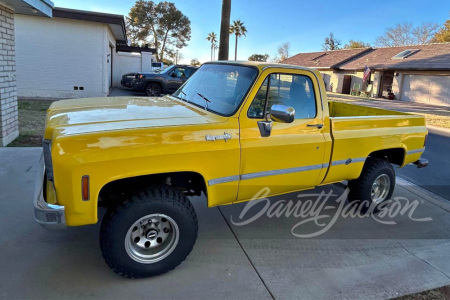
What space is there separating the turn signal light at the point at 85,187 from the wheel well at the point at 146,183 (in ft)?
1.12

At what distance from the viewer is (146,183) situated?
10.3ft

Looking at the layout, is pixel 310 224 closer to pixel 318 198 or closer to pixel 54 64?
pixel 318 198

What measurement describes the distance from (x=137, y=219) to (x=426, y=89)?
100 ft

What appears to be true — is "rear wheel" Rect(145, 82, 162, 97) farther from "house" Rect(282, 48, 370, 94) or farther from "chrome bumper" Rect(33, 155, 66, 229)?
"house" Rect(282, 48, 370, 94)

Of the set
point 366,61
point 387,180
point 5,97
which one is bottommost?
point 387,180

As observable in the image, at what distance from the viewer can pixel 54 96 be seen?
590 inches

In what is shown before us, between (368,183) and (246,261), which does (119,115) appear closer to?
(246,261)

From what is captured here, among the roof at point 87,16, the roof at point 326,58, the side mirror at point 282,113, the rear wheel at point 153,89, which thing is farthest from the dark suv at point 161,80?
the roof at point 326,58

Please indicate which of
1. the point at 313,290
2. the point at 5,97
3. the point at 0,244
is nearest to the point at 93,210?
the point at 0,244

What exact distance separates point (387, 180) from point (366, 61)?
32040 millimetres

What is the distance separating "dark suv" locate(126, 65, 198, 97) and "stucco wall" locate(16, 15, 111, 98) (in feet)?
5.62

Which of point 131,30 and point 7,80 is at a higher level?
point 131,30

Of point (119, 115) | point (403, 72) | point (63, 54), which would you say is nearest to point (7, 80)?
point (119, 115)

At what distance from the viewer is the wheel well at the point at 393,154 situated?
16.2 ft
